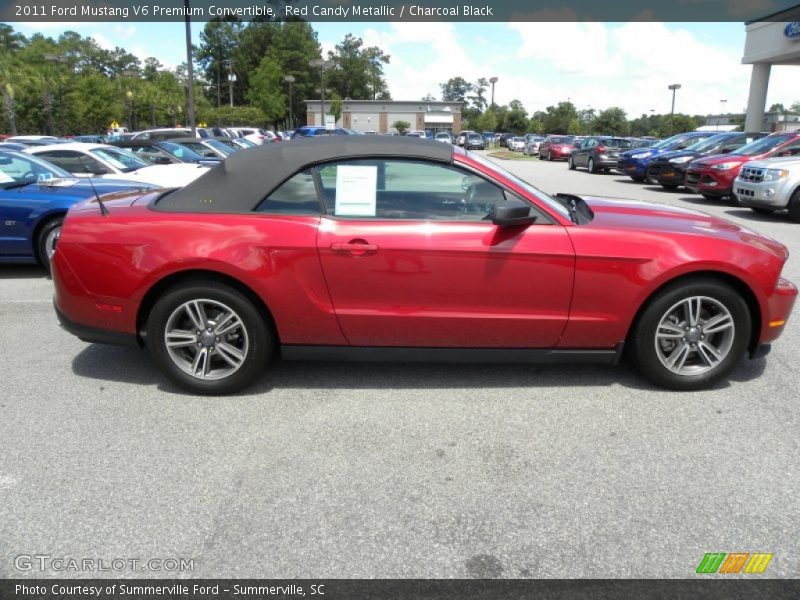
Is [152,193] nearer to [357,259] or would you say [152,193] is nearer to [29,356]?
[29,356]

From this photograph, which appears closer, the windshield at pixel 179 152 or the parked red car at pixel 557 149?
the windshield at pixel 179 152

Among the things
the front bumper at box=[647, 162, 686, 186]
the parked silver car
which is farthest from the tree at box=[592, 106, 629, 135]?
the front bumper at box=[647, 162, 686, 186]

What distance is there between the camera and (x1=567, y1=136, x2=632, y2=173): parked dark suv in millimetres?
25609

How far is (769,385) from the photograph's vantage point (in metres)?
4.13

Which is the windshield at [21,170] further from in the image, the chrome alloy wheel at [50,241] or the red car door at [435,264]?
the red car door at [435,264]

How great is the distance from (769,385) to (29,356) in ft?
17.0

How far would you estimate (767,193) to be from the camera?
1130cm

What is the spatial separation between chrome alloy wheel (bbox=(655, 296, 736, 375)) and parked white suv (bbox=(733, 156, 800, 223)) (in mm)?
8882

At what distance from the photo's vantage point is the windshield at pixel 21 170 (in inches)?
295

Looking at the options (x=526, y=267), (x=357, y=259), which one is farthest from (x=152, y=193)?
(x=526, y=267)

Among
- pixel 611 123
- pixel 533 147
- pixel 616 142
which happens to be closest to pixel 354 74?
pixel 611 123

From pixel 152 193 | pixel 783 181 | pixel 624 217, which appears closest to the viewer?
pixel 624 217

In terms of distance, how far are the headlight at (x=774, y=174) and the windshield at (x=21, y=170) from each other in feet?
37.0

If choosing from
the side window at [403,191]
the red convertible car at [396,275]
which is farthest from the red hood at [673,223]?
the side window at [403,191]
